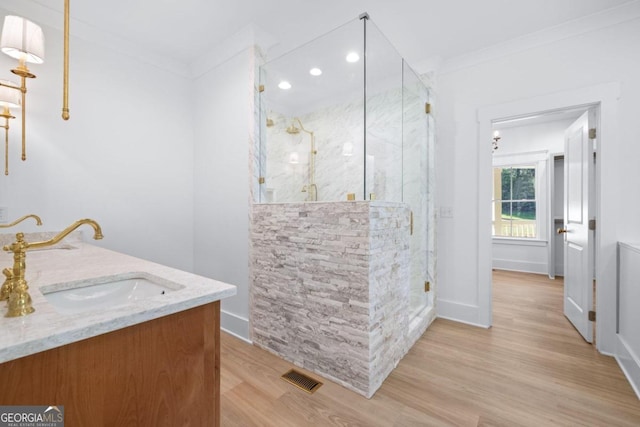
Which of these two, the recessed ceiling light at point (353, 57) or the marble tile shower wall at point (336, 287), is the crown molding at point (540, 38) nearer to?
the recessed ceiling light at point (353, 57)

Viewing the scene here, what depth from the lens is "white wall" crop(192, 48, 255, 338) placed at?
2.55 meters

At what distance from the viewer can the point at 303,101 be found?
7.14 ft

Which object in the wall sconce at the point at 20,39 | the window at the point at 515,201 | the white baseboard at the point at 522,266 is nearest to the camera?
the wall sconce at the point at 20,39

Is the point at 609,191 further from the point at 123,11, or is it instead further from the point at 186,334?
the point at 123,11

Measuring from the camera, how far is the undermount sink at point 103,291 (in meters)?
1.06

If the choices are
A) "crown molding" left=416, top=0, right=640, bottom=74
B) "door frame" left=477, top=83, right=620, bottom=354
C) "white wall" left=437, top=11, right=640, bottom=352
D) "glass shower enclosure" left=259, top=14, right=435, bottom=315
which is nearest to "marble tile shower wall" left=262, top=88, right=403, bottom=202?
"glass shower enclosure" left=259, top=14, right=435, bottom=315

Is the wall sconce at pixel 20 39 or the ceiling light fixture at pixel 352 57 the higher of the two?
the ceiling light fixture at pixel 352 57

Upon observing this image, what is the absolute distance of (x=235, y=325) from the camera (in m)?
2.63

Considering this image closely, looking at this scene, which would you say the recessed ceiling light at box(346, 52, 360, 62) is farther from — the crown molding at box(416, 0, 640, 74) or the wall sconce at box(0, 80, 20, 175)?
the wall sconce at box(0, 80, 20, 175)

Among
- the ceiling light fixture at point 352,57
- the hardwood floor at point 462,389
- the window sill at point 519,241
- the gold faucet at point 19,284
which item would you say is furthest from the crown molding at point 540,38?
the window sill at point 519,241

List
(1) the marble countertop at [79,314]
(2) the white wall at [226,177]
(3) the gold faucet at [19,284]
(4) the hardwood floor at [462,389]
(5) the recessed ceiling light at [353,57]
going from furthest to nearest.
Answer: (2) the white wall at [226,177]
(5) the recessed ceiling light at [353,57]
(4) the hardwood floor at [462,389]
(3) the gold faucet at [19,284]
(1) the marble countertop at [79,314]

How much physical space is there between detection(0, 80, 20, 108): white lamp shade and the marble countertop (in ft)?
3.75

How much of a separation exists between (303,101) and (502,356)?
2557 millimetres

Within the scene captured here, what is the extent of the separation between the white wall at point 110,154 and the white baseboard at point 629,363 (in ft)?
12.3
